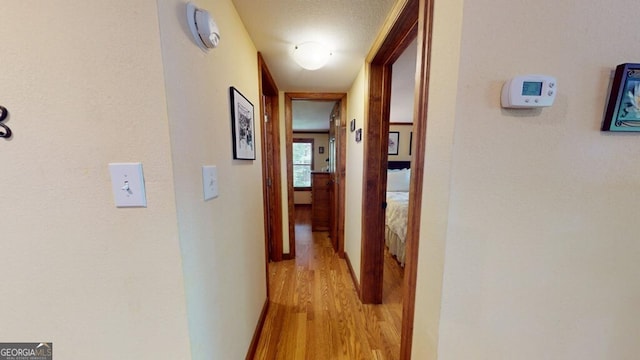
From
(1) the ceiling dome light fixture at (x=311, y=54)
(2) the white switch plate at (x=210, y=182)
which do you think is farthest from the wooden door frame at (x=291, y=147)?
(2) the white switch plate at (x=210, y=182)

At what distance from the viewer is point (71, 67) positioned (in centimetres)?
59

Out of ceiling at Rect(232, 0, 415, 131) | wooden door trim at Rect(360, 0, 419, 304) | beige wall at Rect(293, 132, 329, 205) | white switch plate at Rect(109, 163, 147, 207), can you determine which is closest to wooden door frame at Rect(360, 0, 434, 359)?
wooden door trim at Rect(360, 0, 419, 304)

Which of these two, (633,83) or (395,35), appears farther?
(395,35)

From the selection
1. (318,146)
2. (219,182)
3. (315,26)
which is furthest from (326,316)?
(318,146)

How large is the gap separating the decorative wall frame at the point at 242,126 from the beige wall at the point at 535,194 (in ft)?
2.95

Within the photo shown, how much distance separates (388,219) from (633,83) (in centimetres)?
229

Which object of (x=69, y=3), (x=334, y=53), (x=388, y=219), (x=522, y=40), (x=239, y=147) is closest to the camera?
(x=69, y=3)

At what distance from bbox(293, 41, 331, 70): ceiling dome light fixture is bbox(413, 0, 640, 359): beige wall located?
2.91 ft

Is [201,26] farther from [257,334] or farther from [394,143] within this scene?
[394,143]

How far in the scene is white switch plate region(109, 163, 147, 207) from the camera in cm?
62

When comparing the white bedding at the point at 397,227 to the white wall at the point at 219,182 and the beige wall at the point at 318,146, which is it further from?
the beige wall at the point at 318,146

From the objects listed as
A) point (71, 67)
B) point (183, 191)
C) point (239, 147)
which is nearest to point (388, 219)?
point (239, 147)

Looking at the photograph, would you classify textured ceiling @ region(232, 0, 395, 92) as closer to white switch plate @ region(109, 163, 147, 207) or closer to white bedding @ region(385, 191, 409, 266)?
white switch plate @ region(109, 163, 147, 207)

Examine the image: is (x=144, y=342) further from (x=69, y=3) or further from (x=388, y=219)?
(x=388, y=219)
